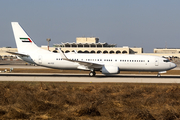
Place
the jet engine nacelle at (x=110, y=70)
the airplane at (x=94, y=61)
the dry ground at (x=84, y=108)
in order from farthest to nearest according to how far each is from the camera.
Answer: the airplane at (x=94, y=61)
the jet engine nacelle at (x=110, y=70)
the dry ground at (x=84, y=108)

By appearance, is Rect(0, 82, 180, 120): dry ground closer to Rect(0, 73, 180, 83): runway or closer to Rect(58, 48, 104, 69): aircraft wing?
Rect(0, 73, 180, 83): runway

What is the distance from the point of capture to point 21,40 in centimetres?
4078

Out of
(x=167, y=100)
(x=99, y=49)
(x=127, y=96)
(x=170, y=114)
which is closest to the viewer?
(x=170, y=114)

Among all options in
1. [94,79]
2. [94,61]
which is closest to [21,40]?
[94,61]

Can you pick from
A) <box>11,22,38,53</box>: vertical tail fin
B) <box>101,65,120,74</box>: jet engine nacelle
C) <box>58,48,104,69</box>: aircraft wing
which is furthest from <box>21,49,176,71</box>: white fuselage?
<box>101,65,120,74</box>: jet engine nacelle

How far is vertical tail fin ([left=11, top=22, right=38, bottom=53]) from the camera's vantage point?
40.7m

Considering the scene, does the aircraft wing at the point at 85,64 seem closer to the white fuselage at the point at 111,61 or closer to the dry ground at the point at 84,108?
the white fuselage at the point at 111,61

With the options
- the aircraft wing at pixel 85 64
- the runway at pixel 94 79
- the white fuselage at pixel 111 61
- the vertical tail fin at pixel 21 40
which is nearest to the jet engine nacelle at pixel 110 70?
the aircraft wing at pixel 85 64

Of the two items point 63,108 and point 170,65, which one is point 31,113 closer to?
point 63,108

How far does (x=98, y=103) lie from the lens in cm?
1608

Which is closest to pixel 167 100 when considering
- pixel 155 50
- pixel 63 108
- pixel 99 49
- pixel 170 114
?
pixel 170 114

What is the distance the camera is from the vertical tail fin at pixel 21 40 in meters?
40.7

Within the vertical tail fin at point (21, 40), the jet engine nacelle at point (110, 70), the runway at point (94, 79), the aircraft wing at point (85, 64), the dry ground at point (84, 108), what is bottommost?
the dry ground at point (84, 108)

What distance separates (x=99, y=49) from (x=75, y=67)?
12003 centimetres
